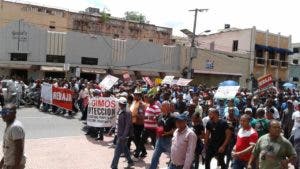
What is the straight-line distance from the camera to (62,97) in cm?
1966

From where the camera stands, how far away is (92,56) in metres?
36.5

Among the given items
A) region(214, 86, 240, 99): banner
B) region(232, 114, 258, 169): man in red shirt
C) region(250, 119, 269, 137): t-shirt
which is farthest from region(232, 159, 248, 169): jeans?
region(214, 86, 240, 99): banner

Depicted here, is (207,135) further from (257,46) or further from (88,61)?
(257,46)

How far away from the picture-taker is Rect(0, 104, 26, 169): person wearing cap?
5.80 meters

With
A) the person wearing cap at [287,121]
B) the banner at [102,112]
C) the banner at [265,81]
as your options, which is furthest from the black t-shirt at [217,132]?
the banner at [265,81]

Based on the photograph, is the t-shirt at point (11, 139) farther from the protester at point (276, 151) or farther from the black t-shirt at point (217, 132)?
the black t-shirt at point (217, 132)

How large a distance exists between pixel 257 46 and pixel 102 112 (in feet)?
135

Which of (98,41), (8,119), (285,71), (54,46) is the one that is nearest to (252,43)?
(285,71)

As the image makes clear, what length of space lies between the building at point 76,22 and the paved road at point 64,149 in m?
28.9

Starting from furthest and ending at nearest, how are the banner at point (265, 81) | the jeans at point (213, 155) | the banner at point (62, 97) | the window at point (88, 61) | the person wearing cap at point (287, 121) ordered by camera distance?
the window at point (88, 61), the banner at point (265, 81), the banner at point (62, 97), the person wearing cap at point (287, 121), the jeans at point (213, 155)

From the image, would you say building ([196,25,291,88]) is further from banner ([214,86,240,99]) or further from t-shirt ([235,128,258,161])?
t-shirt ([235,128,258,161])

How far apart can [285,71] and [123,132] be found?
5176 cm

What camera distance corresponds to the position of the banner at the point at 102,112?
13.7 meters

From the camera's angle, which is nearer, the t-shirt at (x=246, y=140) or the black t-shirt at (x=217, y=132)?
the t-shirt at (x=246, y=140)
